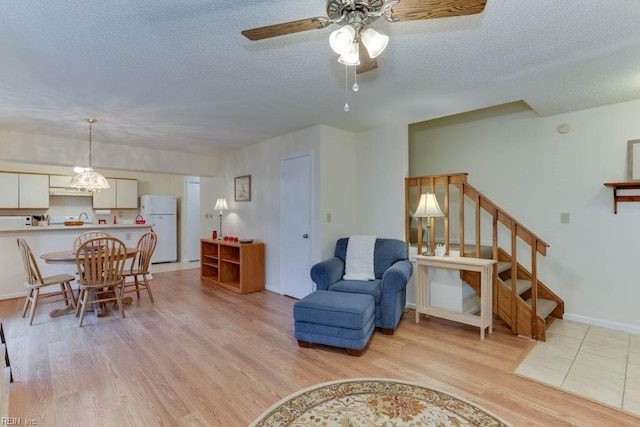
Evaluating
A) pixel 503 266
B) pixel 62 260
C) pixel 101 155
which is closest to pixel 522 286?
pixel 503 266

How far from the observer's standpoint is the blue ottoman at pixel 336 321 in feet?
8.51

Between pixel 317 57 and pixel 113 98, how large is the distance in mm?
2120

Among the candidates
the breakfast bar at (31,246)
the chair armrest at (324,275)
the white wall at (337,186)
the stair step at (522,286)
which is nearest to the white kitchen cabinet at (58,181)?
the breakfast bar at (31,246)

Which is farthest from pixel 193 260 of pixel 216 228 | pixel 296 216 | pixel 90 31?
pixel 90 31

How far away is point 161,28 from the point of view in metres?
1.88

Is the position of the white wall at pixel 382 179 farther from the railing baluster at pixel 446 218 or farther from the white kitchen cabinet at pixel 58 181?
the white kitchen cabinet at pixel 58 181

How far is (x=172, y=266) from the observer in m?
6.89

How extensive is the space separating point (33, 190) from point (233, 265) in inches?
169

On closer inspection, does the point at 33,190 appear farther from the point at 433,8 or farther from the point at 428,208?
the point at 433,8

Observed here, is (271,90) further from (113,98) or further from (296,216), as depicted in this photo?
(296,216)

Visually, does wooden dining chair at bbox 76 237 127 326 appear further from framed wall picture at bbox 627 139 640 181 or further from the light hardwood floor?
framed wall picture at bbox 627 139 640 181

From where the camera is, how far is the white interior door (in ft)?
13.7

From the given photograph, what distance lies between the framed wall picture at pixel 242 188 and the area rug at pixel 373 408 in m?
3.59

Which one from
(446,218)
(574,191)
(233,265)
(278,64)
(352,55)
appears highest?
(278,64)
